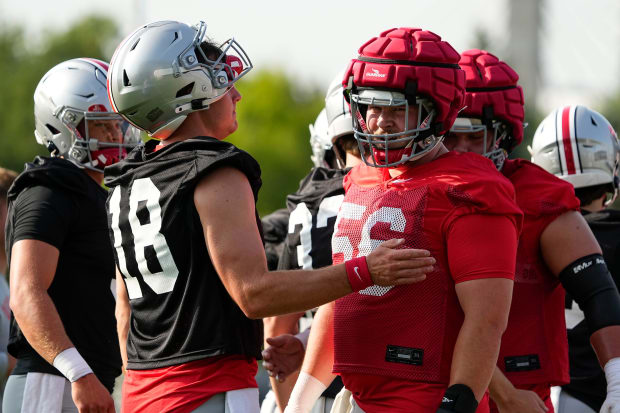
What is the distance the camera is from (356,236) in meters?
3.69

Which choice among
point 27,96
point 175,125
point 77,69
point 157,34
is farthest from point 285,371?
point 27,96

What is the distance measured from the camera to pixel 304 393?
3.98m

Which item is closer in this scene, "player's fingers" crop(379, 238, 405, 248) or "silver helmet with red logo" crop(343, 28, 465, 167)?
"player's fingers" crop(379, 238, 405, 248)

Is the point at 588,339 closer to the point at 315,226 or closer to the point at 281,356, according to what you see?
the point at 315,226

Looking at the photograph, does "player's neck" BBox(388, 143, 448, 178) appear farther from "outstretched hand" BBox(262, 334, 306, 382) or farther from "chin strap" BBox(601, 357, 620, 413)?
"chin strap" BBox(601, 357, 620, 413)

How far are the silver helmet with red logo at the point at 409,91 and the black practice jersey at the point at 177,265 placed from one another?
1.67 ft

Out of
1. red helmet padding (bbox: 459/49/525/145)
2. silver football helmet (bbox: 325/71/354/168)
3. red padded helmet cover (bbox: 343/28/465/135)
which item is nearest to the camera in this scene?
red padded helmet cover (bbox: 343/28/465/135)

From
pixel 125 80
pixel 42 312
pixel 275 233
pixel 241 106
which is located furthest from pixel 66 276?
pixel 241 106

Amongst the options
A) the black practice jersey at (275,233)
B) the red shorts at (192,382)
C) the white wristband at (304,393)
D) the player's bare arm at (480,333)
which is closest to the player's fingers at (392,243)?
the player's bare arm at (480,333)

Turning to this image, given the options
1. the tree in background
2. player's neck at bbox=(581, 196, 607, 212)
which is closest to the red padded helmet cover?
player's neck at bbox=(581, 196, 607, 212)

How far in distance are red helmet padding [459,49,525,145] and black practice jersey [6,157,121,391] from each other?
185cm

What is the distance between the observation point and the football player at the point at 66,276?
446 cm

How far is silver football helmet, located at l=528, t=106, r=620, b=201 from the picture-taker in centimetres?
532

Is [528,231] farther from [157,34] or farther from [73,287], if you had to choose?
[73,287]
